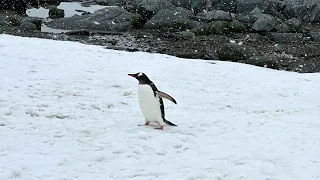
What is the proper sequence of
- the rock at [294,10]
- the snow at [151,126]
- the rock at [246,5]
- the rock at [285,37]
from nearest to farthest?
the snow at [151,126], the rock at [285,37], the rock at [246,5], the rock at [294,10]

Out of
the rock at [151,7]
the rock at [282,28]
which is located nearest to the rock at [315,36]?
the rock at [282,28]

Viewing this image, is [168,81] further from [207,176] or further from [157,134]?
[207,176]

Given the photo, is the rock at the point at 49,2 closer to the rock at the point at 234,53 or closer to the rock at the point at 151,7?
the rock at the point at 151,7

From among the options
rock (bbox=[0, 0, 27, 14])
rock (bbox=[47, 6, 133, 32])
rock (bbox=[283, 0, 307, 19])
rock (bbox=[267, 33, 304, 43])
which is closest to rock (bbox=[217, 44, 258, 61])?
rock (bbox=[267, 33, 304, 43])

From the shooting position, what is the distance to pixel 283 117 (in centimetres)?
938

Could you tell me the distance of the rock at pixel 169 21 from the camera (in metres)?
25.7

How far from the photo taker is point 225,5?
3031 centimetres

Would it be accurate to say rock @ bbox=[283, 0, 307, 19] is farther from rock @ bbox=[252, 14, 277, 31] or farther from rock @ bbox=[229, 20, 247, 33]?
rock @ bbox=[229, 20, 247, 33]

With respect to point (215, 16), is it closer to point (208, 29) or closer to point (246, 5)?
point (246, 5)

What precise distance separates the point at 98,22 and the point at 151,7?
4.29 metres

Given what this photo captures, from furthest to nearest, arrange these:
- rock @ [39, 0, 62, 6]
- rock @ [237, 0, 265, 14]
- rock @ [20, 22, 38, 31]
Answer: rock @ [39, 0, 62, 6]
rock @ [237, 0, 265, 14]
rock @ [20, 22, 38, 31]

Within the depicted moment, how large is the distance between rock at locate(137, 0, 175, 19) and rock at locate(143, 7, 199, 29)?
168 cm

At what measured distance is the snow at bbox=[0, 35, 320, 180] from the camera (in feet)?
20.4

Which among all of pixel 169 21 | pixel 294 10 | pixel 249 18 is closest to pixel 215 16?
pixel 249 18
